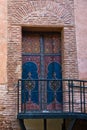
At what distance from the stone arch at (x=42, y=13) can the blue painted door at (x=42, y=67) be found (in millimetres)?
473

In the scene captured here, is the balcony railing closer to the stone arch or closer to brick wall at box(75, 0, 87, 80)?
brick wall at box(75, 0, 87, 80)

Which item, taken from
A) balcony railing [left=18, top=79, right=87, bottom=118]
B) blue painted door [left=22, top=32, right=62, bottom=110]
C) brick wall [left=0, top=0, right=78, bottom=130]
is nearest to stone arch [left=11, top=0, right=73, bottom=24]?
brick wall [left=0, top=0, right=78, bottom=130]

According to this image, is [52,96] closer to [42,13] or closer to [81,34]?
[81,34]

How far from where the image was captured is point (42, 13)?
36.5ft

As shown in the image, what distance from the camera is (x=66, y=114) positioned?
32.4 ft

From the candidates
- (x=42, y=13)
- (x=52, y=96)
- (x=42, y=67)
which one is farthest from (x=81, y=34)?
(x=52, y=96)

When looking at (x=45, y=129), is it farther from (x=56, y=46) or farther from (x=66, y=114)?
(x=56, y=46)

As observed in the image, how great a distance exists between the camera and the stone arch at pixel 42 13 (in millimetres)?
11047

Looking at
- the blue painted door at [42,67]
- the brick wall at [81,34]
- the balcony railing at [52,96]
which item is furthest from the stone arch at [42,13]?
the balcony railing at [52,96]

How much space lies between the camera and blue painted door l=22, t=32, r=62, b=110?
1090 cm

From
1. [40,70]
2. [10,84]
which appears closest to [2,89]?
[10,84]

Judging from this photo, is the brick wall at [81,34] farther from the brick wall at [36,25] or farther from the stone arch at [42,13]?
the stone arch at [42,13]

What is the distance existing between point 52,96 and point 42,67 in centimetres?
78

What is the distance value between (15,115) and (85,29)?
2790 millimetres
